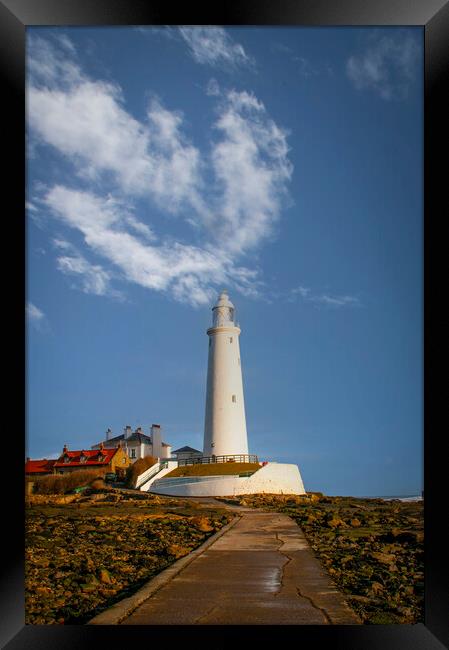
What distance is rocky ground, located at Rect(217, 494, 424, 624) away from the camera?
16.3 ft

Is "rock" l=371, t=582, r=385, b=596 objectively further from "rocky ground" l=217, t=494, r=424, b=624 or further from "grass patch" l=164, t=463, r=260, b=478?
"grass patch" l=164, t=463, r=260, b=478

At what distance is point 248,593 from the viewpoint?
4777 mm

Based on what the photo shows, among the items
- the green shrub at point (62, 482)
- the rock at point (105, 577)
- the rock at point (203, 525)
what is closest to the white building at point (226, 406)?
the green shrub at point (62, 482)

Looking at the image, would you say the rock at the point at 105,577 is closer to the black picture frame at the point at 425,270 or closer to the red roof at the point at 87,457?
the black picture frame at the point at 425,270

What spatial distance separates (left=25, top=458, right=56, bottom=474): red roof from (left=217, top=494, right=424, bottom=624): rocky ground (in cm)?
1833

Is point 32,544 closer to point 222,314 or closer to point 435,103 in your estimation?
point 435,103

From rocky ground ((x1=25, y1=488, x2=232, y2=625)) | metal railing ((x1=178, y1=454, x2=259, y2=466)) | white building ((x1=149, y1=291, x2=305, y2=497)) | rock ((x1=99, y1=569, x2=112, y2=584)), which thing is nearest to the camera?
rocky ground ((x1=25, y1=488, x2=232, y2=625))

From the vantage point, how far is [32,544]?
9.10 m

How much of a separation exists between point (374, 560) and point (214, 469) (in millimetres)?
17083

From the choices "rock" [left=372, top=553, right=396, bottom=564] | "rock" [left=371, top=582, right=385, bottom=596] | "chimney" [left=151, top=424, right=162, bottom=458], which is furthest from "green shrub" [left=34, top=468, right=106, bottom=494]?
"rock" [left=371, top=582, right=385, bottom=596]

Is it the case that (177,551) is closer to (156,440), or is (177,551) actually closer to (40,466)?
(40,466)

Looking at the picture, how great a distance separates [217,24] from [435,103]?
1.35 m

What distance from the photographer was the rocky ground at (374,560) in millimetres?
4953

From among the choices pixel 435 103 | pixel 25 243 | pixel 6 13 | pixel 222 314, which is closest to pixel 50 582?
pixel 25 243
